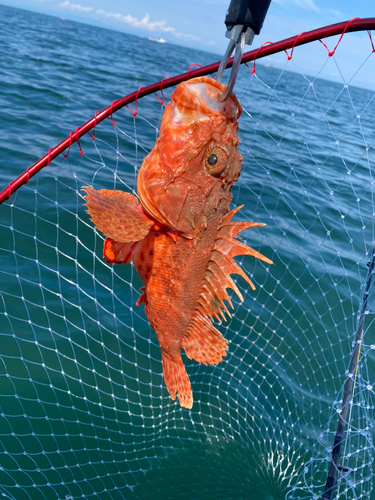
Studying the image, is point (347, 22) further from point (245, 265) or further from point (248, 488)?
point (245, 265)

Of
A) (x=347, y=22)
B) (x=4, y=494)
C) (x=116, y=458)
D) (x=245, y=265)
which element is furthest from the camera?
(x=245, y=265)

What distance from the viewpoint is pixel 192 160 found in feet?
7.76

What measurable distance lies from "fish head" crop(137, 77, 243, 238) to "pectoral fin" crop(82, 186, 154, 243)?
97 millimetres

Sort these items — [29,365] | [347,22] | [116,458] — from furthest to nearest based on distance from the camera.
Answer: [29,365] < [116,458] < [347,22]

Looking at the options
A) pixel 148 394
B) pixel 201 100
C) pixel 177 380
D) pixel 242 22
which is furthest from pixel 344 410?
pixel 242 22

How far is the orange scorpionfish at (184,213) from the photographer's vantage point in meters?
2.30

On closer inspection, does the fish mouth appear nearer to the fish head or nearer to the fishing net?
the fish head

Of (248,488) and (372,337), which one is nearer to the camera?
(248,488)

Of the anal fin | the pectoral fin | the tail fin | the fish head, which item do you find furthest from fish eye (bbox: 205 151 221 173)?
the tail fin

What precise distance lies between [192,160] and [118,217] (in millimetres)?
593

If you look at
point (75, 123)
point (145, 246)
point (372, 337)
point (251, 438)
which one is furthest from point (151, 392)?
point (75, 123)

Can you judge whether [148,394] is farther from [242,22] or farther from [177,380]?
[242,22]

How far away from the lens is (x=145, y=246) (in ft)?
8.89

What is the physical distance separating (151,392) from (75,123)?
882cm
